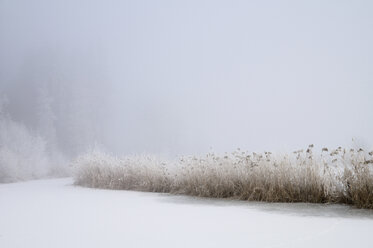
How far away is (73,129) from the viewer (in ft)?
90.7

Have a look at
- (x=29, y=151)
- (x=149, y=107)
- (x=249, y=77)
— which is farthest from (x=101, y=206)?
(x=249, y=77)

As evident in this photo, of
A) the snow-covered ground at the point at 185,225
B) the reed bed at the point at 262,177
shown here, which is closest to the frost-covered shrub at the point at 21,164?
the reed bed at the point at 262,177

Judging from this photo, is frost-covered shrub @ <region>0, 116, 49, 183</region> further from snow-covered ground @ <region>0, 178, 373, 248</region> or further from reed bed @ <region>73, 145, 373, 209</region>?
snow-covered ground @ <region>0, 178, 373, 248</region>

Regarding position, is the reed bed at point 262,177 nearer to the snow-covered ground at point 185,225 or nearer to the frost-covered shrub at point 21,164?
the snow-covered ground at point 185,225

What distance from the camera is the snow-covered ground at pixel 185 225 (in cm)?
304

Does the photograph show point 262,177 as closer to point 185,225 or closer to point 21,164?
point 185,225

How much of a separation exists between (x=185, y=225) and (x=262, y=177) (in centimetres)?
279

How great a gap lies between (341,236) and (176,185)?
4663 millimetres

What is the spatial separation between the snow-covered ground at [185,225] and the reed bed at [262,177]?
1.45 feet

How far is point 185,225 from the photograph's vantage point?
3764 mm

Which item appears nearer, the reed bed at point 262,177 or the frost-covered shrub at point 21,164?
the reed bed at point 262,177

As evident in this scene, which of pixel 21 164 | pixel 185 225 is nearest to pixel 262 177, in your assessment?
pixel 185 225

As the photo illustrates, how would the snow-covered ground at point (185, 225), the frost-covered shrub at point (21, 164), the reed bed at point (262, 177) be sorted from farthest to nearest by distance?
1. the frost-covered shrub at point (21, 164)
2. the reed bed at point (262, 177)
3. the snow-covered ground at point (185, 225)

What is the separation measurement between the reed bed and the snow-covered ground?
443mm
